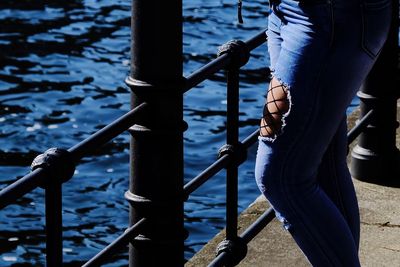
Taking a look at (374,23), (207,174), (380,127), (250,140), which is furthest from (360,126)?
(374,23)

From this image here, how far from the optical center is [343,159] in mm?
3406

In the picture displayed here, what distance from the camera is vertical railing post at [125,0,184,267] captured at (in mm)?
3338

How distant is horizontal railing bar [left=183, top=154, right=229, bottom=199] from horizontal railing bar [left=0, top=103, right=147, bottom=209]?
1.21ft

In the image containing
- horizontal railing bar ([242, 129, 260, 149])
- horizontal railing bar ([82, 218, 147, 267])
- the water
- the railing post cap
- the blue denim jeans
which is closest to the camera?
the railing post cap

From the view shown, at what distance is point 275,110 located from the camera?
309 cm

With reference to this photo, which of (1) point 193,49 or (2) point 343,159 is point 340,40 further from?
(1) point 193,49

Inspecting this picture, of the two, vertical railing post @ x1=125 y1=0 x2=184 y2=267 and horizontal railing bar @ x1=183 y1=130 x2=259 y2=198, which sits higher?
vertical railing post @ x1=125 y1=0 x2=184 y2=267

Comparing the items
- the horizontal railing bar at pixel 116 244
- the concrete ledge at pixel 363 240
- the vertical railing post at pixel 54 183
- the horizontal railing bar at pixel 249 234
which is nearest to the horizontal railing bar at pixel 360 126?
the concrete ledge at pixel 363 240

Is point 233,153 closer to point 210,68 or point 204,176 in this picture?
point 204,176

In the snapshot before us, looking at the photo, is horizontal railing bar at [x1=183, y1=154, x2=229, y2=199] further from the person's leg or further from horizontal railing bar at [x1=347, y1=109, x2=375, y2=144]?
horizontal railing bar at [x1=347, y1=109, x2=375, y2=144]

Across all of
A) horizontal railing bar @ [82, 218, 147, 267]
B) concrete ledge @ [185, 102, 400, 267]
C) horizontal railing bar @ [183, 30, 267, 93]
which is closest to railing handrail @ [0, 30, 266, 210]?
horizontal railing bar @ [183, 30, 267, 93]

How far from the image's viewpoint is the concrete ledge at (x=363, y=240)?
14.7ft

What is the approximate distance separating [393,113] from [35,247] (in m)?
3.20

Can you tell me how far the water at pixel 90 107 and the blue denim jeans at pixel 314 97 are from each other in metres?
4.16
